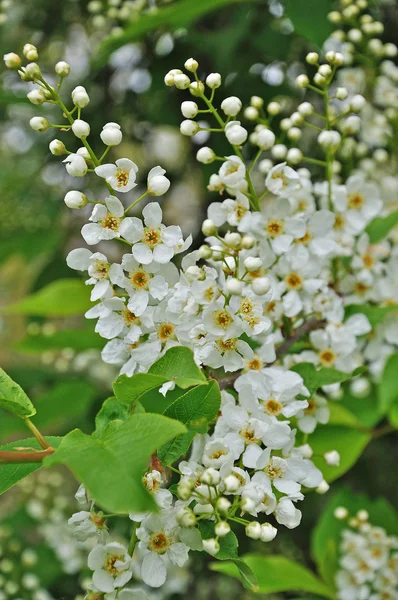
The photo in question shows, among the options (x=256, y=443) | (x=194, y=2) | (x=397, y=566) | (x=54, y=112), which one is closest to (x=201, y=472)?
(x=256, y=443)

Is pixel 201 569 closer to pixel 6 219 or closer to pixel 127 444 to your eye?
pixel 6 219

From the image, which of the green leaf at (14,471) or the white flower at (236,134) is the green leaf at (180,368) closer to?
the green leaf at (14,471)

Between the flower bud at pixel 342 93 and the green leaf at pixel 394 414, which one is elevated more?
the flower bud at pixel 342 93

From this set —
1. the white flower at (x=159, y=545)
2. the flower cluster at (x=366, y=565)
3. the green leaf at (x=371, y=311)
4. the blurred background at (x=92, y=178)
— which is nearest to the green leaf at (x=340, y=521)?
the flower cluster at (x=366, y=565)

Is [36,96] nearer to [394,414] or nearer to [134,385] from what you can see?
[134,385]

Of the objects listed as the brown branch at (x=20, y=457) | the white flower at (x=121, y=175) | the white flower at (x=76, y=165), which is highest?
the white flower at (x=76, y=165)

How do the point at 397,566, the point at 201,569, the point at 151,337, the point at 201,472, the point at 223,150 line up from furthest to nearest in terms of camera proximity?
the point at 201,569, the point at 223,150, the point at 397,566, the point at 151,337, the point at 201,472

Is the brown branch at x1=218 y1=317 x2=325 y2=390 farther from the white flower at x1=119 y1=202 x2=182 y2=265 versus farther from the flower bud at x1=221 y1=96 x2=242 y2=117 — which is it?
the flower bud at x1=221 y1=96 x2=242 y2=117
